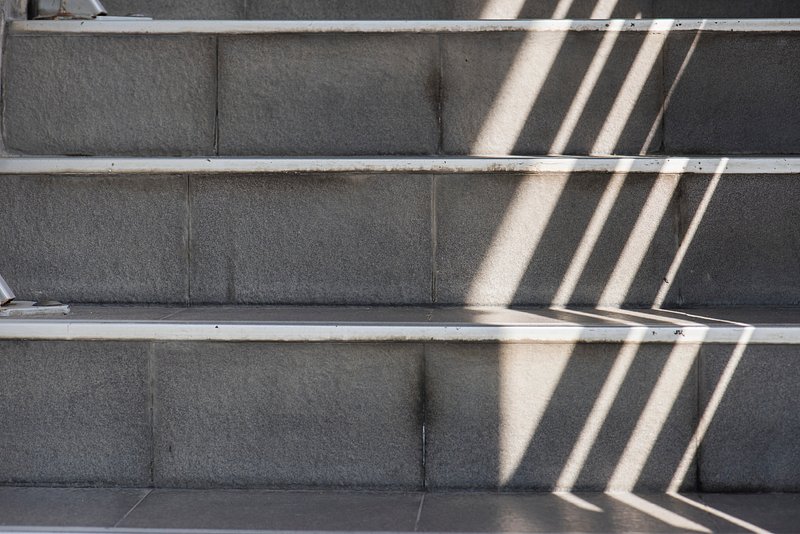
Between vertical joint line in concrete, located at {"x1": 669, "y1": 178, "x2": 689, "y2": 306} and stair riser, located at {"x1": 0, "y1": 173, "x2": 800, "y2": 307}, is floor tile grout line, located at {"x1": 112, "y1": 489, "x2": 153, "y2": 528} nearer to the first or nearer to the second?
stair riser, located at {"x1": 0, "y1": 173, "x2": 800, "y2": 307}

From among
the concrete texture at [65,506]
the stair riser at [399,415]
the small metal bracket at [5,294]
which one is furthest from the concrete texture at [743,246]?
the small metal bracket at [5,294]

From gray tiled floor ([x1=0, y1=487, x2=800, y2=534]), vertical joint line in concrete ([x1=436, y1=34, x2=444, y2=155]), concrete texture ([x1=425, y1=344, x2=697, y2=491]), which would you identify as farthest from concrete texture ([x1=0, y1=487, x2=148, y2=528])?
vertical joint line in concrete ([x1=436, y1=34, x2=444, y2=155])

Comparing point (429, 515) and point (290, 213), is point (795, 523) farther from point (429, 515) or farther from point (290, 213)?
point (290, 213)

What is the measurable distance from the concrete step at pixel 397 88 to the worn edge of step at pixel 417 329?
446 millimetres

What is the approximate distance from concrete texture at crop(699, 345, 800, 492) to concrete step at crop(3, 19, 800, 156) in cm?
53

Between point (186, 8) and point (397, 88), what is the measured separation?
551 mm

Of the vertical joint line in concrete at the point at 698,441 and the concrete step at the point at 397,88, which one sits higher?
the concrete step at the point at 397,88

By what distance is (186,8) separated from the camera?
7.15 ft

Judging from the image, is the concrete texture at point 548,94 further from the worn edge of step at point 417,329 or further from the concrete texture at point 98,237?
the concrete texture at point 98,237

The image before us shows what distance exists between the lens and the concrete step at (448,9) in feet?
7.02

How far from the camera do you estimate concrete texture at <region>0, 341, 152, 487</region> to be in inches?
63.8

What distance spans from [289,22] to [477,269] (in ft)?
2.03

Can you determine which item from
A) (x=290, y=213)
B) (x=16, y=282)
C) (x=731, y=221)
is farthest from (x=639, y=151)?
(x=16, y=282)

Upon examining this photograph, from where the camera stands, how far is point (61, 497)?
1.58 metres
